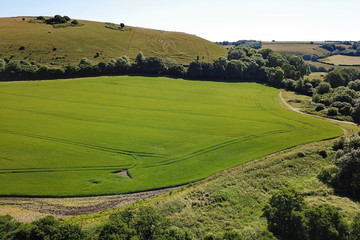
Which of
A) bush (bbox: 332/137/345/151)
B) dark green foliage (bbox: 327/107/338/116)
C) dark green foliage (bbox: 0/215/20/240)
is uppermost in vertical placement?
dark green foliage (bbox: 327/107/338/116)

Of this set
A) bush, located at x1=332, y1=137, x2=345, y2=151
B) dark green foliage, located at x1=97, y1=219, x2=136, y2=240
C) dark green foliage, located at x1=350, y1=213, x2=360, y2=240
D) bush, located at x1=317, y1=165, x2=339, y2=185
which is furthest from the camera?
bush, located at x1=332, y1=137, x2=345, y2=151

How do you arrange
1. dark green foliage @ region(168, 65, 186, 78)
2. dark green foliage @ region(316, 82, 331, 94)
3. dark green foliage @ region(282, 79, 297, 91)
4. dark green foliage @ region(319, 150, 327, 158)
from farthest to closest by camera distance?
dark green foliage @ region(168, 65, 186, 78)
dark green foliage @ region(282, 79, 297, 91)
dark green foliage @ region(316, 82, 331, 94)
dark green foliage @ region(319, 150, 327, 158)

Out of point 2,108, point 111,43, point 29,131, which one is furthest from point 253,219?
point 111,43

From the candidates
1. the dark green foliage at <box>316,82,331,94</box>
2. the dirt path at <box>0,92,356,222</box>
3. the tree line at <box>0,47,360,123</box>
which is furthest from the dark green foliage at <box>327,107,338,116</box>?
the dirt path at <box>0,92,356,222</box>

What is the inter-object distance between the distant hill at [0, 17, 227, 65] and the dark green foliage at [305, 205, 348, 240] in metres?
134

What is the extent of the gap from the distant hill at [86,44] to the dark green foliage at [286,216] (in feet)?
424

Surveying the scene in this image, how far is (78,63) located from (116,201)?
111732mm

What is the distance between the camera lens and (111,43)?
169 meters

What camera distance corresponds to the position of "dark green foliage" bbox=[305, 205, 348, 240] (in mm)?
30203

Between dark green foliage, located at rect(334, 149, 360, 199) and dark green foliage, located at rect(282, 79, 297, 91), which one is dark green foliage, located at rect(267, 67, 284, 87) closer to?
dark green foliage, located at rect(282, 79, 297, 91)

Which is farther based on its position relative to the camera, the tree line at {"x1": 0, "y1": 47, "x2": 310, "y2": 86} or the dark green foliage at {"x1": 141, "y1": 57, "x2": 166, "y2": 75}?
the dark green foliage at {"x1": 141, "y1": 57, "x2": 166, "y2": 75}

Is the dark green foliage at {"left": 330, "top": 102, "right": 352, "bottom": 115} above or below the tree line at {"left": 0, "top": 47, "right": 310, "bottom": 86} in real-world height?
below

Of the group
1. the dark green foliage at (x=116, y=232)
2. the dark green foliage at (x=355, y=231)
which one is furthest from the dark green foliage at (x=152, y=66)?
the dark green foliage at (x=355, y=231)

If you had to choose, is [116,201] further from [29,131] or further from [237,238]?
[29,131]
